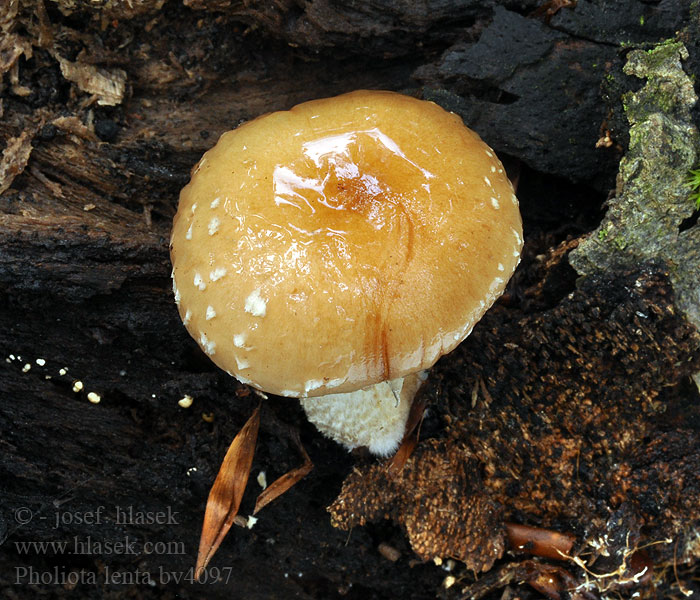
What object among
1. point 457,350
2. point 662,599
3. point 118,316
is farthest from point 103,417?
point 662,599

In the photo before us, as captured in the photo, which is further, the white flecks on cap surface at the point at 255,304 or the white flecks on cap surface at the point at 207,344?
the white flecks on cap surface at the point at 207,344

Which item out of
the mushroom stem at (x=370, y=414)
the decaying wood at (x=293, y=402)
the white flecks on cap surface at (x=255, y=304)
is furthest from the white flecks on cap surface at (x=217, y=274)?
the mushroom stem at (x=370, y=414)

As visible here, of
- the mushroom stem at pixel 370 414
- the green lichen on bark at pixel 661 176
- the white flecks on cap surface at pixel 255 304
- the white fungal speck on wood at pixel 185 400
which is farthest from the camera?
the white fungal speck on wood at pixel 185 400

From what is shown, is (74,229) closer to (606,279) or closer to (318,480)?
(318,480)

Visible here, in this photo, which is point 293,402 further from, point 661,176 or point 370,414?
point 661,176

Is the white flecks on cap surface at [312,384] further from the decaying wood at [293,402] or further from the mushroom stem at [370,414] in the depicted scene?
the decaying wood at [293,402]

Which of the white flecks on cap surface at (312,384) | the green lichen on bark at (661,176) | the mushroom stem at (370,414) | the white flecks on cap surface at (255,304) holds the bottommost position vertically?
the mushroom stem at (370,414)

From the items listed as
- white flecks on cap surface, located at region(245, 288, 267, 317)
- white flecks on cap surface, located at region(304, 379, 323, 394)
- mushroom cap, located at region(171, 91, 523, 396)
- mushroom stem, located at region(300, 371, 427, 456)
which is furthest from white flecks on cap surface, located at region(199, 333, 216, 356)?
mushroom stem, located at region(300, 371, 427, 456)
